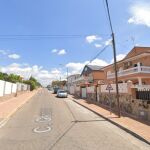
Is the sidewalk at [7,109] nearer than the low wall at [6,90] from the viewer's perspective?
Yes

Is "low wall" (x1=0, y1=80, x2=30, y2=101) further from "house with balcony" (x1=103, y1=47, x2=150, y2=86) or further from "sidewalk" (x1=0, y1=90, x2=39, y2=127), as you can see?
"house with balcony" (x1=103, y1=47, x2=150, y2=86)

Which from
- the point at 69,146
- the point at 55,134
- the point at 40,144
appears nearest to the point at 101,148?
the point at 69,146

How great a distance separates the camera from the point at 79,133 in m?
10.2

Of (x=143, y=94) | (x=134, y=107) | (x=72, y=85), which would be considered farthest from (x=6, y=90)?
(x=72, y=85)

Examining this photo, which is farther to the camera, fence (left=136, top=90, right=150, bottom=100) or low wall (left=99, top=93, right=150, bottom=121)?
fence (left=136, top=90, right=150, bottom=100)

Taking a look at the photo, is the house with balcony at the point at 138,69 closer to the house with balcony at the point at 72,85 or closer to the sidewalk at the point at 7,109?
the sidewalk at the point at 7,109

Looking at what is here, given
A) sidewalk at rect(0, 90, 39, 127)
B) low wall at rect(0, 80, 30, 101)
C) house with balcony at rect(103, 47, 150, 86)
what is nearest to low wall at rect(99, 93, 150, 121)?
sidewalk at rect(0, 90, 39, 127)

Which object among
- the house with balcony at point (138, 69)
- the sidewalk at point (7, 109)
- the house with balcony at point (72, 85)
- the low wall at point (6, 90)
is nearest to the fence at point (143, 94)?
the sidewalk at point (7, 109)

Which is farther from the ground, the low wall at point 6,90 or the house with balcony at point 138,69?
the house with balcony at point 138,69

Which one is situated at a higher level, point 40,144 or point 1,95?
point 1,95

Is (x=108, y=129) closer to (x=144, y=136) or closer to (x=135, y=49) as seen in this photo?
(x=144, y=136)

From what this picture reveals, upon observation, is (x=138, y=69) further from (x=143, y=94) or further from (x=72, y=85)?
(x=72, y=85)

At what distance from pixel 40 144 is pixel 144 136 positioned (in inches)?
162

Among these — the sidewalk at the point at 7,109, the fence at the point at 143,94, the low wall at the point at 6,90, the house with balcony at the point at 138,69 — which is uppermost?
the house with balcony at the point at 138,69
